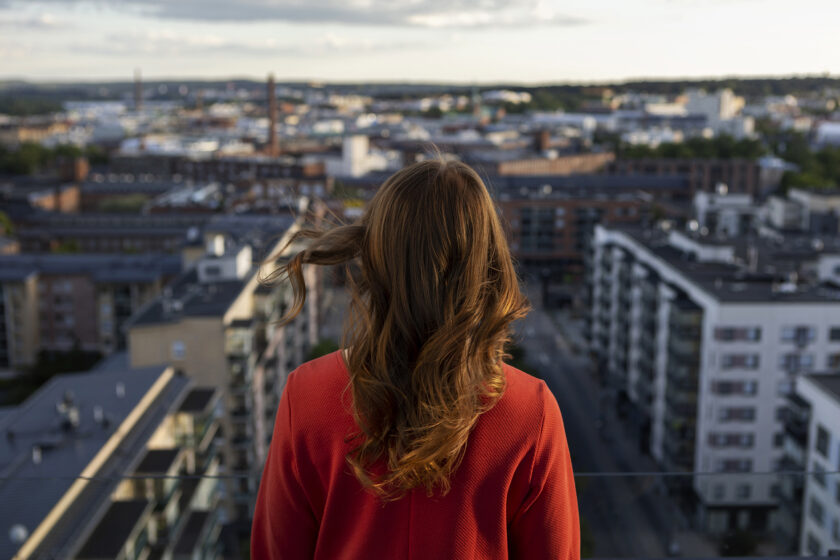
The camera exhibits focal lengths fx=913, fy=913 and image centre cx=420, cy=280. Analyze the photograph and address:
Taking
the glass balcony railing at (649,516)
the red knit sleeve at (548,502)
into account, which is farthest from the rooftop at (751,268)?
the red knit sleeve at (548,502)

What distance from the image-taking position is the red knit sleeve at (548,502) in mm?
967

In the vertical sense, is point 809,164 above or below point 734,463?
above

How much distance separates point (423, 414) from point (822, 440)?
28.5 feet

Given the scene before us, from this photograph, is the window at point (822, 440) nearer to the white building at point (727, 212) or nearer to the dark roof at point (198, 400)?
the dark roof at point (198, 400)

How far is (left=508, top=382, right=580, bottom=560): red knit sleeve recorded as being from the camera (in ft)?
3.17

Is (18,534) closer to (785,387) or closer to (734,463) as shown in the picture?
(734,463)

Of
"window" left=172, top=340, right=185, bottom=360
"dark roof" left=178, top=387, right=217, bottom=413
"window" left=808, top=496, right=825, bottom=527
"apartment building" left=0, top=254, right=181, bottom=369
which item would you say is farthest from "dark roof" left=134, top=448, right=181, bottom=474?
"apartment building" left=0, top=254, right=181, bottom=369

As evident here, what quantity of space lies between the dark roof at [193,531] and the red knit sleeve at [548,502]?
133 centimetres

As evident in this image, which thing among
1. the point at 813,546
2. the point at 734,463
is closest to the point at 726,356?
the point at 734,463

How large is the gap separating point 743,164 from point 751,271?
26118mm

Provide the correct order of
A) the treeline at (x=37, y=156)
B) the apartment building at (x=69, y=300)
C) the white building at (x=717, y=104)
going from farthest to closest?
1. the white building at (x=717, y=104)
2. the treeline at (x=37, y=156)
3. the apartment building at (x=69, y=300)

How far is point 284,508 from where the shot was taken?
1.00 metres

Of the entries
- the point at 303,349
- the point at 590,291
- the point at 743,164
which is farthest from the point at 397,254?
the point at 743,164

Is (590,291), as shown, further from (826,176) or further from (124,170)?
(124,170)
